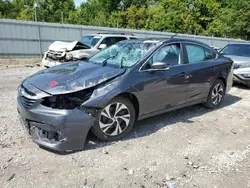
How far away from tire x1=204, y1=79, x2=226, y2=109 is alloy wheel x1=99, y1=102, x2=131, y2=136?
244cm

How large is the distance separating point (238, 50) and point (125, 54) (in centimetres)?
625

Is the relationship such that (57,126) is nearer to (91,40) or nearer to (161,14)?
(91,40)

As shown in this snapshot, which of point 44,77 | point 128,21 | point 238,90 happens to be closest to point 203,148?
point 44,77

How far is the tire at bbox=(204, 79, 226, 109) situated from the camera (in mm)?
5277

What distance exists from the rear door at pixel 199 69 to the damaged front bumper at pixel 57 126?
232 cm

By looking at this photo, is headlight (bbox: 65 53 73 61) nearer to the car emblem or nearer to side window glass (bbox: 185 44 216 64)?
side window glass (bbox: 185 44 216 64)

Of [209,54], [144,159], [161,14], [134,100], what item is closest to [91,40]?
[209,54]

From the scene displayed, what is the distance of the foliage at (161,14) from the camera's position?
33688mm

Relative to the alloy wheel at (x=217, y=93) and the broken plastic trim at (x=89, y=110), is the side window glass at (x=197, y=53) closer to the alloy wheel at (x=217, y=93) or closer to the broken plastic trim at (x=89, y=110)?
the alloy wheel at (x=217, y=93)

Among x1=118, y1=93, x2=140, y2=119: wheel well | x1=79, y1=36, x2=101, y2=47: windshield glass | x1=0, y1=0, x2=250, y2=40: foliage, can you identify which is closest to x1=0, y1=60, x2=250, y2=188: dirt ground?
x1=118, y1=93, x2=140, y2=119: wheel well

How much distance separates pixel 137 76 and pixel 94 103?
891 millimetres

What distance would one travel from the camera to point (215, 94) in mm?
5387

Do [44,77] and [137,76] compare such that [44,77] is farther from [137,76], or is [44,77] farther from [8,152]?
[137,76]

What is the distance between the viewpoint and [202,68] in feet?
15.9
